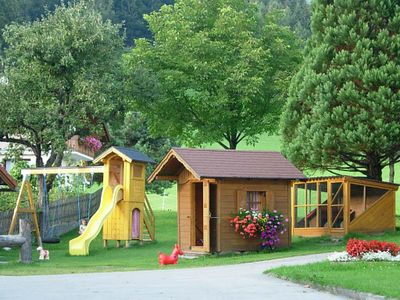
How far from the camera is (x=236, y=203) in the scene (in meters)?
29.5

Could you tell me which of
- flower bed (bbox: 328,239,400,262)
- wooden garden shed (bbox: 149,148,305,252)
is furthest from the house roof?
flower bed (bbox: 328,239,400,262)

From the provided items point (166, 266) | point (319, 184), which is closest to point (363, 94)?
point (319, 184)

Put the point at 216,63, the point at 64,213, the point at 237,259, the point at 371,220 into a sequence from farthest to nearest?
the point at 216,63, the point at 64,213, the point at 371,220, the point at 237,259

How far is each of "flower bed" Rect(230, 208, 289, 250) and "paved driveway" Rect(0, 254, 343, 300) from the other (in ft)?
23.7

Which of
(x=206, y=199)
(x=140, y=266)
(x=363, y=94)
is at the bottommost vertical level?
(x=140, y=266)

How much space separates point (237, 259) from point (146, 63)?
74.3 ft

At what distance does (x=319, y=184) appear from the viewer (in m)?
35.8

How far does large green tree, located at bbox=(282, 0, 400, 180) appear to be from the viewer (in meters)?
34.9

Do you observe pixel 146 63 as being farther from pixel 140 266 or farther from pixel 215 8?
pixel 140 266

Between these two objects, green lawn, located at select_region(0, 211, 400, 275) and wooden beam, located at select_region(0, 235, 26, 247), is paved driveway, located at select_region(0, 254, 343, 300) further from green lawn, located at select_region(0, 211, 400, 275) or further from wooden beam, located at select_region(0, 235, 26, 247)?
wooden beam, located at select_region(0, 235, 26, 247)

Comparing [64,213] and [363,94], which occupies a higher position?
[363,94]

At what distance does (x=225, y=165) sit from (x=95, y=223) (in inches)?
251

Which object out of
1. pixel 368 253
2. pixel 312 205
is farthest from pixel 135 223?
pixel 368 253

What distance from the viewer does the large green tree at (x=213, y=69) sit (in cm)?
4603
